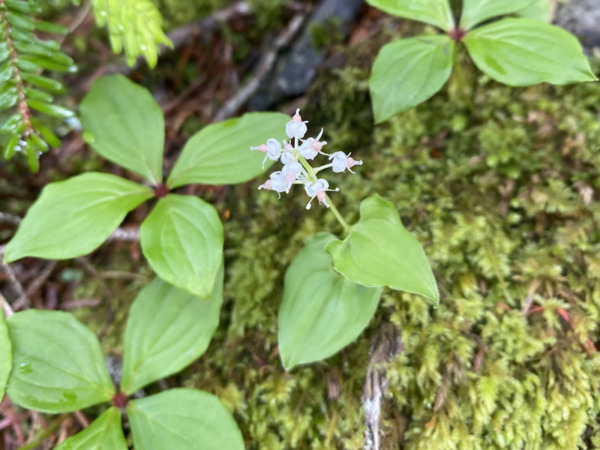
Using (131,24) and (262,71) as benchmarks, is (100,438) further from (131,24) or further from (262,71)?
(262,71)

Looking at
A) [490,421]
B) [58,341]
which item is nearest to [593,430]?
[490,421]

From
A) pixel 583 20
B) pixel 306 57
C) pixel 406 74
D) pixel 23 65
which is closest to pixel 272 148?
pixel 406 74

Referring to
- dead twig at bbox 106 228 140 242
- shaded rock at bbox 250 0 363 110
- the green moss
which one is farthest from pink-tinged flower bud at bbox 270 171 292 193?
shaded rock at bbox 250 0 363 110

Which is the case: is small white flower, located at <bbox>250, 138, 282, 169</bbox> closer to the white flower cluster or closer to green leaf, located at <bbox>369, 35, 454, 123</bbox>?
the white flower cluster

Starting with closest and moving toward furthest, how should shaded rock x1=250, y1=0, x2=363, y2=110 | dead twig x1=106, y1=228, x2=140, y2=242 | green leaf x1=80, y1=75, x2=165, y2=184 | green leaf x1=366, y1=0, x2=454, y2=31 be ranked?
green leaf x1=366, y1=0, x2=454, y2=31
green leaf x1=80, y1=75, x2=165, y2=184
dead twig x1=106, y1=228, x2=140, y2=242
shaded rock x1=250, y1=0, x2=363, y2=110

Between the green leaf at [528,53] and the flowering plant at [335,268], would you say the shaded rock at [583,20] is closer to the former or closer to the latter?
the green leaf at [528,53]

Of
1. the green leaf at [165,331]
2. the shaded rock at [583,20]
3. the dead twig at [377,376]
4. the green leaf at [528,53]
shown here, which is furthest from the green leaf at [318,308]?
the shaded rock at [583,20]
